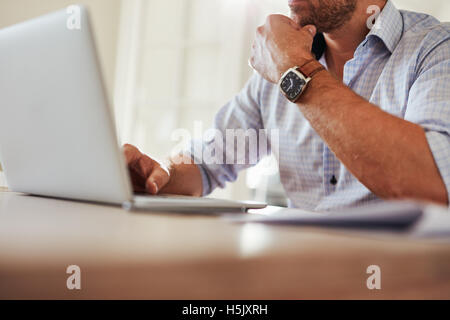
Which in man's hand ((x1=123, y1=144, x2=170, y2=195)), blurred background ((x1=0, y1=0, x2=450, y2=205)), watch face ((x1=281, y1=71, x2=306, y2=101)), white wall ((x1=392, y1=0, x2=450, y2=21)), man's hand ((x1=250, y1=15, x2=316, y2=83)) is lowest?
man's hand ((x1=123, y1=144, x2=170, y2=195))

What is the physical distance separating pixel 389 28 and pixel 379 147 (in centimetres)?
49

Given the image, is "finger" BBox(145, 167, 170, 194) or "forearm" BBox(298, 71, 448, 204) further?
"finger" BBox(145, 167, 170, 194)

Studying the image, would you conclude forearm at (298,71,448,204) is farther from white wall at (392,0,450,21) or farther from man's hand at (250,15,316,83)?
white wall at (392,0,450,21)

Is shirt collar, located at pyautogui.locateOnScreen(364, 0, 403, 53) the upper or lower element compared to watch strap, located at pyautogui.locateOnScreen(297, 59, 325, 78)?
upper

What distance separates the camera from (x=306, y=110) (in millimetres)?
808

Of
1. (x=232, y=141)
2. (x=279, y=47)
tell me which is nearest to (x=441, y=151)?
(x=279, y=47)

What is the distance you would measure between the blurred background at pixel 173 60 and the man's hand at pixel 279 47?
1.23 meters

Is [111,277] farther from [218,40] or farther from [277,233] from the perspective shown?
[218,40]

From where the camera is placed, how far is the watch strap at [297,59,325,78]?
32.2 inches

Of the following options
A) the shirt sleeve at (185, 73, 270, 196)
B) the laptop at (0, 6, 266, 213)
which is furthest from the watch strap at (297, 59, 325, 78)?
the shirt sleeve at (185, 73, 270, 196)

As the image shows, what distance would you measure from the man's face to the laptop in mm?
755

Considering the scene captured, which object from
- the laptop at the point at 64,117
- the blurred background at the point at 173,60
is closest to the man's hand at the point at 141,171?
the laptop at the point at 64,117

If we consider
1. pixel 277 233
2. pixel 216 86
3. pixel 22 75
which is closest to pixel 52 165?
pixel 22 75

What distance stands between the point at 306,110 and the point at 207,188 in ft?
1.69
